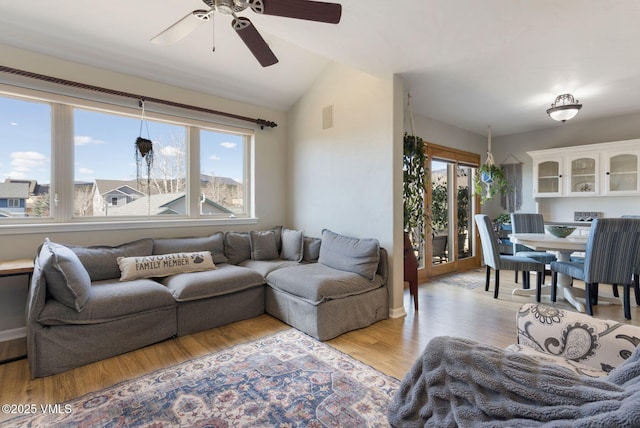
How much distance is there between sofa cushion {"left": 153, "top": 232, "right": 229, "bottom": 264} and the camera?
3.37 meters

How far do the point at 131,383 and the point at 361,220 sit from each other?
2482 millimetres

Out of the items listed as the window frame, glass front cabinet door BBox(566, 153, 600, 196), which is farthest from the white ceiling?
glass front cabinet door BBox(566, 153, 600, 196)

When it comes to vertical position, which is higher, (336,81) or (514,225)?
(336,81)

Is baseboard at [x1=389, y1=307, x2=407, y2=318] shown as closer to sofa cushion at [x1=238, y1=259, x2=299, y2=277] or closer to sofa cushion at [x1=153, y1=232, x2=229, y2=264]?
sofa cushion at [x1=238, y1=259, x2=299, y2=277]

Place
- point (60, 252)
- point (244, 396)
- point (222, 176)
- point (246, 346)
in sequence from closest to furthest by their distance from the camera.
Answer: point (244, 396) → point (60, 252) → point (246, 346) → point (222, 176)

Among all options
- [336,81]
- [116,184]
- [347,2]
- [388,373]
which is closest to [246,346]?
[388,373]

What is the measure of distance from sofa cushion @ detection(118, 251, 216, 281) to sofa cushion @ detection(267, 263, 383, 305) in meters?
0.73

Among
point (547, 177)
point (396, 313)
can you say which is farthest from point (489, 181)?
point (396, 313)

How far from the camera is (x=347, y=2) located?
6.93 ft

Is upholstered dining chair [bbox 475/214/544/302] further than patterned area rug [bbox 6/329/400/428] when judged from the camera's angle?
Yes

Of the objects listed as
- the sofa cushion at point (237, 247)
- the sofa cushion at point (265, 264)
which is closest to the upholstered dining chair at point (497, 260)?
the sofa cushion at point (265, 264)

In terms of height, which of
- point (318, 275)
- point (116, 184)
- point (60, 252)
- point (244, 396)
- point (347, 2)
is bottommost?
point (244, 396)

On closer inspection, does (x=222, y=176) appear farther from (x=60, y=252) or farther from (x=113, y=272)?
(x=60, y=252)

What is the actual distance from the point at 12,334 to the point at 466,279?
541 cm
